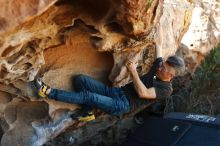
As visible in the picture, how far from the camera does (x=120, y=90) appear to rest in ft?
11.5

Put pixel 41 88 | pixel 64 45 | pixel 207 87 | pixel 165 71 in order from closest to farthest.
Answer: pixel 41 88
pixel 64 45
pixel 165 71
pixel 207 87

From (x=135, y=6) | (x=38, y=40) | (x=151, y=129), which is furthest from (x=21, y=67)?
(x=151, y=129)

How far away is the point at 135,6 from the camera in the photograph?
2674 mm

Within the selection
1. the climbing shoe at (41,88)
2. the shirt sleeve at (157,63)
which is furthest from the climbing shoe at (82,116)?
the shirt sleeve at (157,63)

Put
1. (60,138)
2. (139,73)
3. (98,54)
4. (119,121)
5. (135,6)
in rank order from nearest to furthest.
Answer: (135,6)
(98,54)
(139,73)
(60,138)
(119,121)

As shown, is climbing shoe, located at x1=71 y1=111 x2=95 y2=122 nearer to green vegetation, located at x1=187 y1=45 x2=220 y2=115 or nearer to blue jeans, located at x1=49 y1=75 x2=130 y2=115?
blue jeans, located at x1=49 y1=75 x2=130 y2=115

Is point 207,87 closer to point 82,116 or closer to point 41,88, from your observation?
point 82,116

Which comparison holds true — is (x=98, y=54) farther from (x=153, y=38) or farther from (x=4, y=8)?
(x=4, y=8)

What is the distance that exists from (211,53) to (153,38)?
2.09 m

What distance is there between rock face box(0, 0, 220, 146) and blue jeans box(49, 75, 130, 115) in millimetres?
77

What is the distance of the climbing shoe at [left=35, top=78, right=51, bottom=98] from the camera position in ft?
10.2

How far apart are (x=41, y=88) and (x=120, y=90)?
25.0 inches

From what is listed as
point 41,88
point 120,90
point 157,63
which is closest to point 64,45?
point 41,88

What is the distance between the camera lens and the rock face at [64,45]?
8.59 feet
